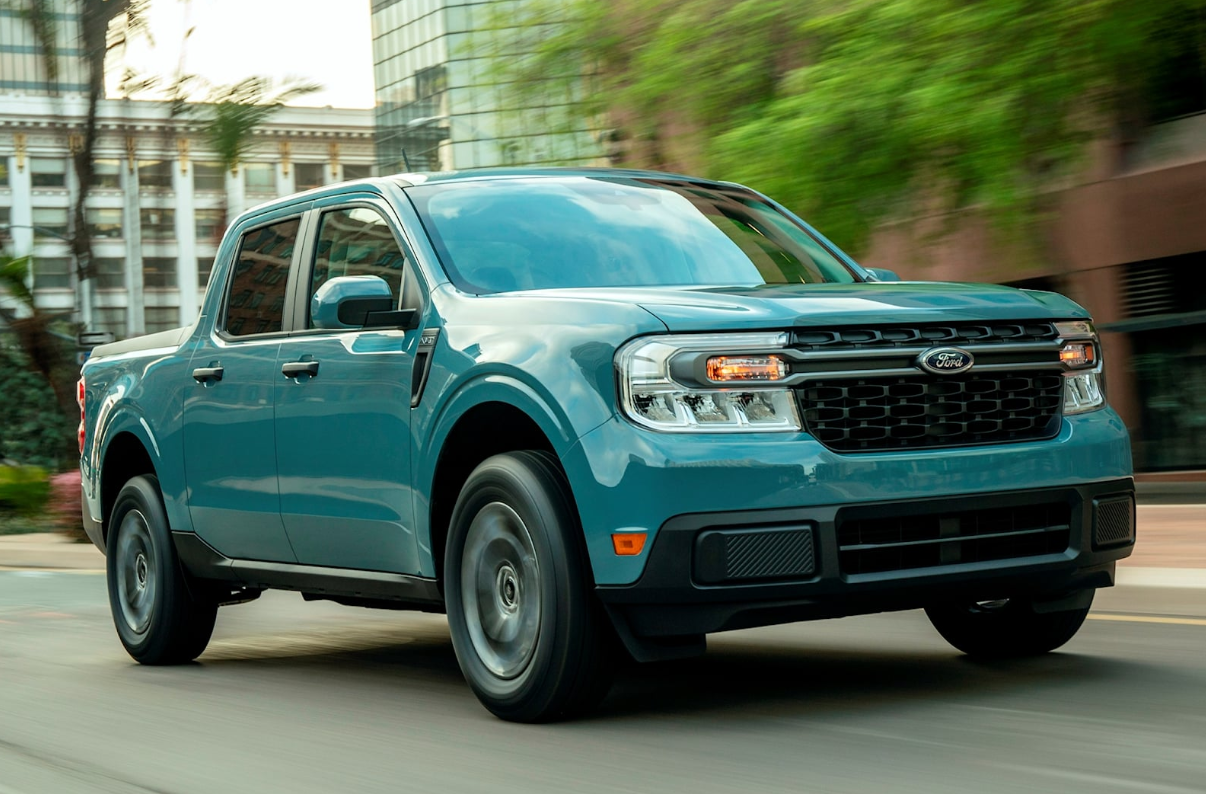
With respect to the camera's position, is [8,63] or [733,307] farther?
[8,63]

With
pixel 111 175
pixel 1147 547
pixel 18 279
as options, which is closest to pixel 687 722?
pixel 1147 547

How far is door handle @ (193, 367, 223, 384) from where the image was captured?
7504mm

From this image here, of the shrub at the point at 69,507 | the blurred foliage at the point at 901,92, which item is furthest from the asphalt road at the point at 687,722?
the shrub at the point at 69,507

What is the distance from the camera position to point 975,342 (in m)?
5.55

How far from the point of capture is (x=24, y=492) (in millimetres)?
25891

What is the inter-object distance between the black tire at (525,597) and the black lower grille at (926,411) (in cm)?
83

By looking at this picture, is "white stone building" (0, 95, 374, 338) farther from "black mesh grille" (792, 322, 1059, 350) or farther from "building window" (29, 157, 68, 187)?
"black mesh grille" (792, 322, 1059, 350)

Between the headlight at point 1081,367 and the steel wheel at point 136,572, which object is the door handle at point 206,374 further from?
the headlight at point 1081,367

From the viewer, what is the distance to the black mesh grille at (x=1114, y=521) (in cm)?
577

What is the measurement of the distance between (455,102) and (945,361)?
33366mm

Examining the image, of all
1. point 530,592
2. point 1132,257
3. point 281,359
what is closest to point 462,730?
point 530,592

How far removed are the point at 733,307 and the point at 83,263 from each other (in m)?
19.8

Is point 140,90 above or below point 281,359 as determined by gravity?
above

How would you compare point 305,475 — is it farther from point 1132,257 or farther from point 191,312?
point 191,312
